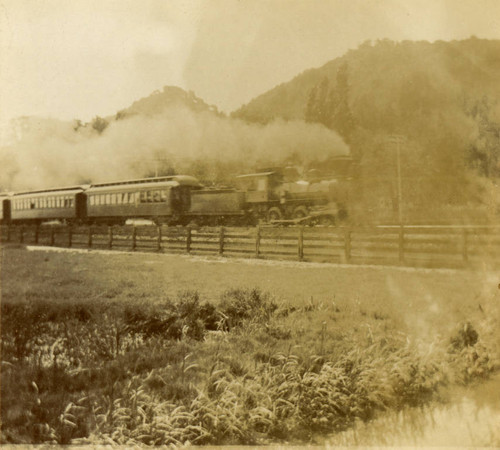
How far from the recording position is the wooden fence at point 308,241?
307cm

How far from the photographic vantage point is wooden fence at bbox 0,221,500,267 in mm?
3066

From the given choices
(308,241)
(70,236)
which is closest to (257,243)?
(308,241)

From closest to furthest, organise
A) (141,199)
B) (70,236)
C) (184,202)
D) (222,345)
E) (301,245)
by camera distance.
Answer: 1. (222,345)
2. (301,245)
3. (70,236)
4. (141,199)
5. (184,202)

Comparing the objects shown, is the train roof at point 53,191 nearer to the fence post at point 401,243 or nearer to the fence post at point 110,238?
A: the fence post at point 110,238

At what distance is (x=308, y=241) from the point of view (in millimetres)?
3447

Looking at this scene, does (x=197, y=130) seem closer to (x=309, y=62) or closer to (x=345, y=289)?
(x=309, y=62)

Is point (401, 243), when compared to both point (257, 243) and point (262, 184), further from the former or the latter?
point (262, 184)

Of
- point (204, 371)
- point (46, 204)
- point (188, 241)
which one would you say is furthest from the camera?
point (46, 204)

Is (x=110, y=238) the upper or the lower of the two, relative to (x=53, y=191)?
lower

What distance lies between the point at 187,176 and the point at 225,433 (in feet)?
6.79

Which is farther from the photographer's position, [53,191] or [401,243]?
[53,191]

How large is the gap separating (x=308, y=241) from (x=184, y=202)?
1.49 metres

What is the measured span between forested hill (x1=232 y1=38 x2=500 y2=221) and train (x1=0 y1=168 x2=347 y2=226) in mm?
748

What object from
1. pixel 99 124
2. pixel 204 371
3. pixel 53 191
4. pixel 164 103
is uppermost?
pixel 164 103
